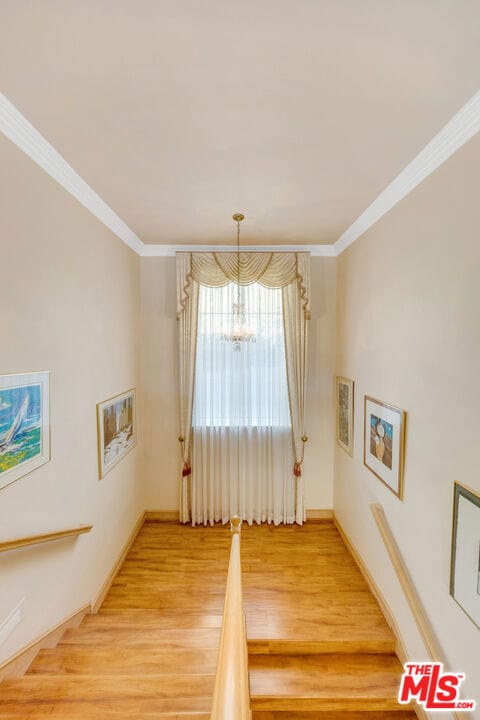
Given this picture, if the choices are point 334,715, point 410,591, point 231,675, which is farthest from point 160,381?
point 231,675

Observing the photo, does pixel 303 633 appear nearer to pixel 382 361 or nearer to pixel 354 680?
pixel 354 680

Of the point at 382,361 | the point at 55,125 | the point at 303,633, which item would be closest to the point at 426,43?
the point at 55,125

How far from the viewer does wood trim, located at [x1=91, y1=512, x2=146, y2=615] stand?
10.4ft

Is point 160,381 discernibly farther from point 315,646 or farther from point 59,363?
point 315,646

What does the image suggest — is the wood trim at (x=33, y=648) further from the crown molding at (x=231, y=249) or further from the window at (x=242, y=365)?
the crown molding at (x=231, y=249)

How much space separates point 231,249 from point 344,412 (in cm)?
264

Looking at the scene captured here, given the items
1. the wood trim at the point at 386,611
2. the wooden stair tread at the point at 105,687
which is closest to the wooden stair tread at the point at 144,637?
the wooden stair tread at the point at 105,687

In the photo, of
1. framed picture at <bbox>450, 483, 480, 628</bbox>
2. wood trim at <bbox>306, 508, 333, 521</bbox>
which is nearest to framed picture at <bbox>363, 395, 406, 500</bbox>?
framed picture at <bbox>450, 483, 480, 628</bbox>

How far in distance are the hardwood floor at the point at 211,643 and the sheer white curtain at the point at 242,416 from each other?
19.6 inches

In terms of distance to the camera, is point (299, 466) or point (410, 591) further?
point (299, 466)

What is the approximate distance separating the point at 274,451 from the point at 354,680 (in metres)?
2.41

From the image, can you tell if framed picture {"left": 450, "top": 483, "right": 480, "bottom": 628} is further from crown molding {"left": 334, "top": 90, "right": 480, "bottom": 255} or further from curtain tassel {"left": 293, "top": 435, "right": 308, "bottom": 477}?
curtain tassel {"left": 293, "top": 435, "right": 308, "bottom": 477}

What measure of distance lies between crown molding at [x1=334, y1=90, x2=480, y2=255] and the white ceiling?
0.05m

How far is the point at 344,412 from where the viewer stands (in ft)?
14.0
